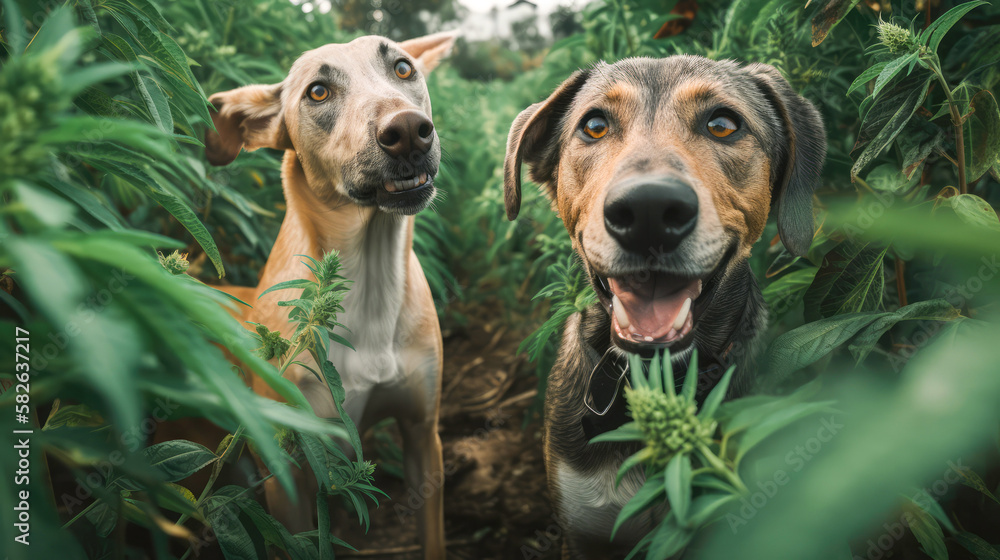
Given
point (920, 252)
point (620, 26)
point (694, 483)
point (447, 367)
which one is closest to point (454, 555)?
point (447, 367)

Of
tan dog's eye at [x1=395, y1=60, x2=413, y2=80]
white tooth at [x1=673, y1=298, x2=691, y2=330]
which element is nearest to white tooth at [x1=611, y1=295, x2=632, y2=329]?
white tooth at [x1=673, y1=298, x2=691, y2=330]

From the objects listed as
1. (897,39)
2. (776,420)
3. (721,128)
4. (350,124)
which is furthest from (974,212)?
(350,124)

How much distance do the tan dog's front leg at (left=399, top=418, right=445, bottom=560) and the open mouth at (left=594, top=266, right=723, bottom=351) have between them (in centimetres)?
127

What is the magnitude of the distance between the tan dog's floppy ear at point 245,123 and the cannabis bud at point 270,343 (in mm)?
1202

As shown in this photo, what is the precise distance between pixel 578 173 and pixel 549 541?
214cm

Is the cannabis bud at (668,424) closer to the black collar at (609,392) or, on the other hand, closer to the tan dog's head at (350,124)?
the black collar at (609,392)

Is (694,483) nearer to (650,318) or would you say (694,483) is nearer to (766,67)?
(650,318)

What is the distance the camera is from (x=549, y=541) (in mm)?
3029

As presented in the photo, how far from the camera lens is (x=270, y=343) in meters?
1.77

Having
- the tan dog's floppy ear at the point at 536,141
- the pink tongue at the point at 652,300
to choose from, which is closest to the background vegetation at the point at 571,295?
the pink tongue at the point at 652,300

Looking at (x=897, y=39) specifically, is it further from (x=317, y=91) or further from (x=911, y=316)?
(x=317, y=91)

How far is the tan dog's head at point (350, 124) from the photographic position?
2.22m

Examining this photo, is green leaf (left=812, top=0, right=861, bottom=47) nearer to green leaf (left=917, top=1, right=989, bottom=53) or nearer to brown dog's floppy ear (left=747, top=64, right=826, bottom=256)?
brown dog's floppy ear (left=747, top=64, right=826, bottom=256)

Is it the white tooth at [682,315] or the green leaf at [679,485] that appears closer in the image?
the green leaf at [679,485]
